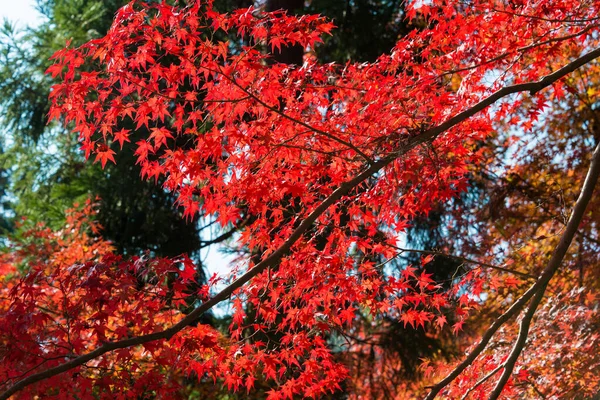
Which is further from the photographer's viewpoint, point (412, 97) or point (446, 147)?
point (446, 147)

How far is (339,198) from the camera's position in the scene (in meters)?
3.80

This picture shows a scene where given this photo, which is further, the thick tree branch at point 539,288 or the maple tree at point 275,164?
the thick tree branch at point 539,288

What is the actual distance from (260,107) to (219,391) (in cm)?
433

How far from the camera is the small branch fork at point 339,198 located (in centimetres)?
303

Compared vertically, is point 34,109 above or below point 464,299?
above

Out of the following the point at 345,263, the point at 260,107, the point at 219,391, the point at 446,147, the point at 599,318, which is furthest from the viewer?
the point at 219,391

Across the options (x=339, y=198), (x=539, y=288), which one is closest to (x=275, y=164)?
(x=339, y=198)

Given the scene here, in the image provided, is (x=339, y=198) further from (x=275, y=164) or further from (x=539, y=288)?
(x=539, y=288)

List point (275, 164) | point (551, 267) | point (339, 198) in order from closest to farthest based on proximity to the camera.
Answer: point (339, 198) → point (551, 267) → point (275, 164)

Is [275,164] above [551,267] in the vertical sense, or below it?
above

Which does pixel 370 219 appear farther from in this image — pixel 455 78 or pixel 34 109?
pixel 34 109

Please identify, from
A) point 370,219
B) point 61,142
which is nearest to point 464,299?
point 370,219

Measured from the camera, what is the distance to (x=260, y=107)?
12.9 ft

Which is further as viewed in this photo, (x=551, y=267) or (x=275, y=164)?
(x=275, y=164)
